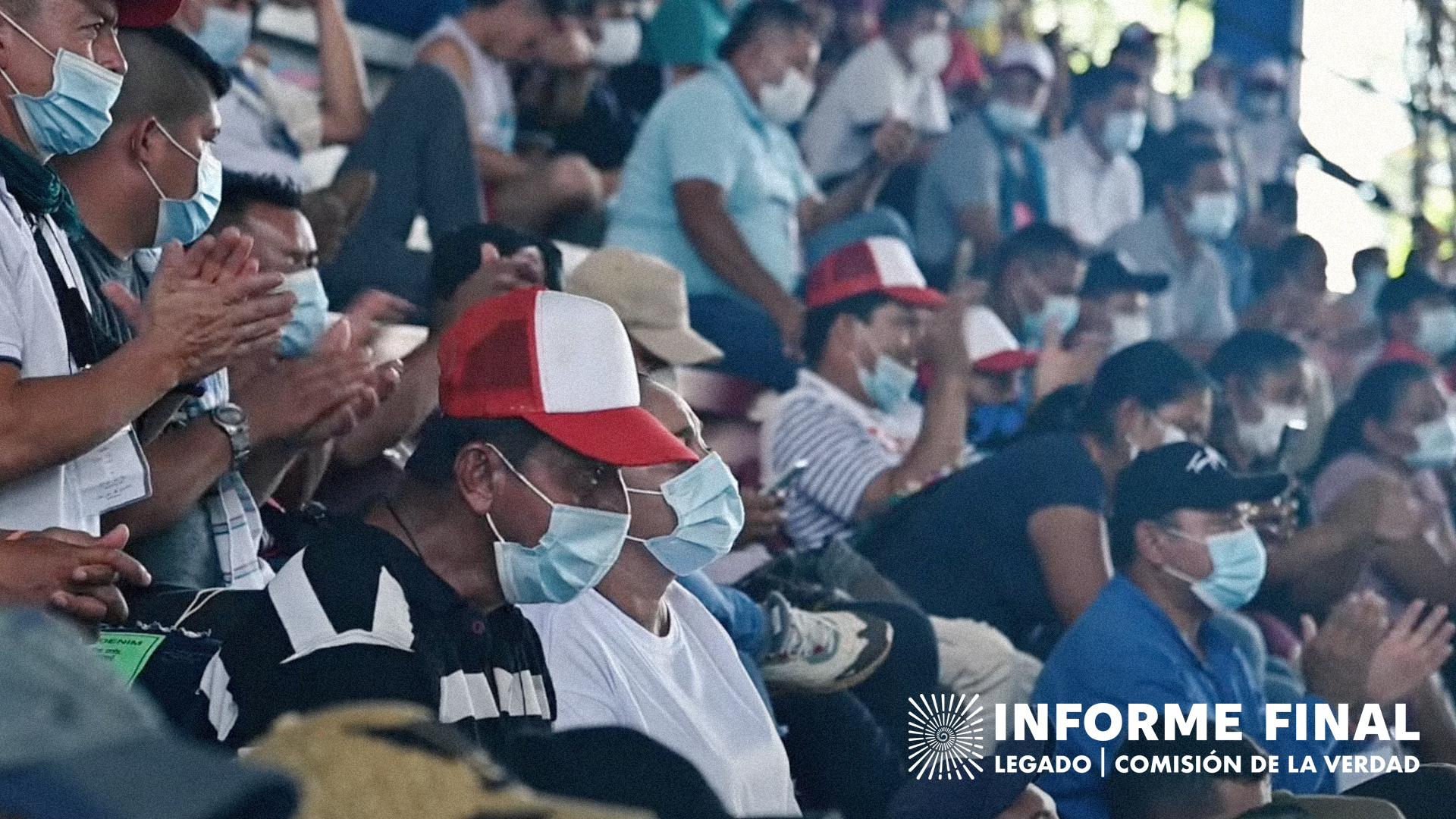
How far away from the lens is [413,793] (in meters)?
1.45

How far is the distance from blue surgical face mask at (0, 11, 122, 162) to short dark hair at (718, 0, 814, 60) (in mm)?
4115

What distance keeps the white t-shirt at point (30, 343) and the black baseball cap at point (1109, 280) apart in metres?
5.52

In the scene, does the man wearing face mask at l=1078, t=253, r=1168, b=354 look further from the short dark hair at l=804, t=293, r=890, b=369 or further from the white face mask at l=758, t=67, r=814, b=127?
the short dark hair at l=804, t=293, r=890, b=369

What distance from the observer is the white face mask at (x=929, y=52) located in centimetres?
863

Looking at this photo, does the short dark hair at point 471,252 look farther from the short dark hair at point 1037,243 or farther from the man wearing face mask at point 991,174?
the man wearing face mask at point 991,174

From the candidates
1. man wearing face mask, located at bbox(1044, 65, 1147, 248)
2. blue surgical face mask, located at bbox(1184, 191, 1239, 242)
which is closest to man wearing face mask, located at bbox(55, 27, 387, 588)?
man wearing face mask, located at bbox(1044, 65, 1147, 248)

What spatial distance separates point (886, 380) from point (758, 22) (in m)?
1.57

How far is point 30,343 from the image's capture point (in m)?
2.91

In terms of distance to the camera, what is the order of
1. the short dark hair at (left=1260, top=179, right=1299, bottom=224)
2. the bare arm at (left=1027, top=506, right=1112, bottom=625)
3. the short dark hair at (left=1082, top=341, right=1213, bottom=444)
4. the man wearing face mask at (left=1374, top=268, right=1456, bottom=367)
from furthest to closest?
the short dark hair at (left=1260, top=179, right=1299, bottom=224) → the man wearing face mask at (left=1374, top=268, right=1456, bottom=367) → the short dark hair at (left=1082, top=341, right=1213, bottom=444) → the bare arm at (left=1027, top=506, right=1112, bottom=625)

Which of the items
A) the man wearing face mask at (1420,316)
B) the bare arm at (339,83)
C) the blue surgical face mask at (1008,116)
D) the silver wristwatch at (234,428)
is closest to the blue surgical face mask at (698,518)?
the silver wristwatch at (234,428)

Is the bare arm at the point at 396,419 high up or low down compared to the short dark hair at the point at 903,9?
up

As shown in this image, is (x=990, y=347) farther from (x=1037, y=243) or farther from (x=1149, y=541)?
(x=1149, y=541)

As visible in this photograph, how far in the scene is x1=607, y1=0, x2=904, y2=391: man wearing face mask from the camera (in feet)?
20.5

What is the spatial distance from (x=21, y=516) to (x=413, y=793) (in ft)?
5.27
